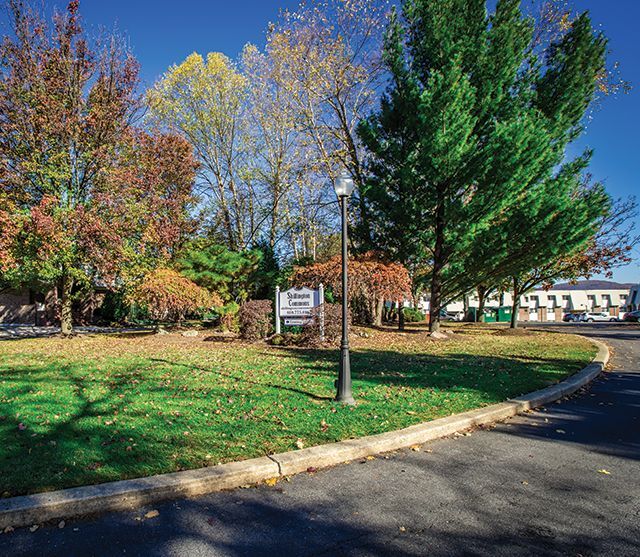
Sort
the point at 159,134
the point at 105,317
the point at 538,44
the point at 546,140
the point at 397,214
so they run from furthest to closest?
the point at 105,317, the point at 159,134, the point at 538,44, the point at 397,214, the point at 546,140

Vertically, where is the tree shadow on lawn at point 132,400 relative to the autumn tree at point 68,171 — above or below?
below

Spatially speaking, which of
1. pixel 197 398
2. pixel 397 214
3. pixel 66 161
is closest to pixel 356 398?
pixel 197 398

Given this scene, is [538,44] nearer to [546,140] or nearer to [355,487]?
[546,140]

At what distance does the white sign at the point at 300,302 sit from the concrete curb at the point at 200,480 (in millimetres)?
8940

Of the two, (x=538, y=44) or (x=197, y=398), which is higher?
(x=538, y=44)

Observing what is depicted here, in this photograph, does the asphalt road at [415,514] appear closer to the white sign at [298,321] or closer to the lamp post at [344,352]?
the lamp post at [344,352]

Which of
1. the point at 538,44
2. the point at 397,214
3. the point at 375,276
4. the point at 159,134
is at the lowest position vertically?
the point at 375,276

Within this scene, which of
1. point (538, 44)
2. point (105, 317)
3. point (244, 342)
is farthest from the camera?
point (105, 317)

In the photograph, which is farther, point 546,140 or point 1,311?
point 1,311

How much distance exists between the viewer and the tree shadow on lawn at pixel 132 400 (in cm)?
375

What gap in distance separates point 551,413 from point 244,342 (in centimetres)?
1008

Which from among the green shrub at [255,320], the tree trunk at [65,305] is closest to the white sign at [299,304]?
the green shrub at [255,320]

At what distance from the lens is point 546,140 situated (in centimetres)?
1538

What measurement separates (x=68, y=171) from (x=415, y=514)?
→ 1656 cm
